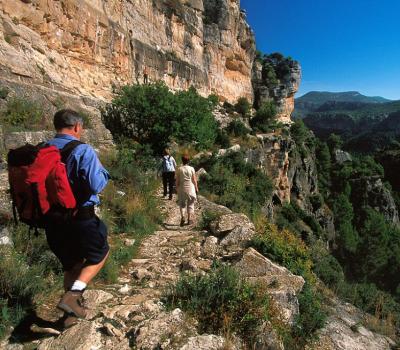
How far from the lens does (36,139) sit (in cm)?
661

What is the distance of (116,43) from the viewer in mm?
16016

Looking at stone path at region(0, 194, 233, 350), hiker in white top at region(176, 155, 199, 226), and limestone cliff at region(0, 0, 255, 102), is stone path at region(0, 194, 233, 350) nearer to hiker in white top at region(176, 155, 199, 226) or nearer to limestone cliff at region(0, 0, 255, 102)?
hiker in white top at region(176, 155, 199, 226)

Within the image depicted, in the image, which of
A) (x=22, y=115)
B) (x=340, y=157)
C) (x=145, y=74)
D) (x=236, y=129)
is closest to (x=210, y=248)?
(x=22, y=115)

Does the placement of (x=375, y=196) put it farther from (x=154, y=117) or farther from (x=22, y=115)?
(x=22, y=115)

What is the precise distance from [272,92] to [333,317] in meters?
43.2

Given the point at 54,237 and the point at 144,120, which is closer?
the point at 54,237

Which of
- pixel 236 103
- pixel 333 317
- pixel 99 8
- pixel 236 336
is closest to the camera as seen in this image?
pixel 236 336

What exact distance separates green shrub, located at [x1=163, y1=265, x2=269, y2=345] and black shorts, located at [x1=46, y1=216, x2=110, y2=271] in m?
0.95

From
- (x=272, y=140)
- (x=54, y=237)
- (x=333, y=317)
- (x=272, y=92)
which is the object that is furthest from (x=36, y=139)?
(x=272, y=92)

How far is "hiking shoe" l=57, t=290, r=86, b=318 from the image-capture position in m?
2.45

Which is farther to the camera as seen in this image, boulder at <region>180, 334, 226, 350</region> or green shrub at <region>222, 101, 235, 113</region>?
green shrub at <region>222, 101, 235, 113</region>

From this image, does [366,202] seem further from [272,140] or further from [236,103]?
[272,140]

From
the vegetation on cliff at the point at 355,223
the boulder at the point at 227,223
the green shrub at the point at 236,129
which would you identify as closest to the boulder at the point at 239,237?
the boulder at the point at 227,223

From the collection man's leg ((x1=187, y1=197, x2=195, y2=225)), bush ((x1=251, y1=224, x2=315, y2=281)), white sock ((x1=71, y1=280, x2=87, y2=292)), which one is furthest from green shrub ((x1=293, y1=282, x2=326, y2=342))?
man's leg ((x1=187, y1=197, x2=195, y2=225))
